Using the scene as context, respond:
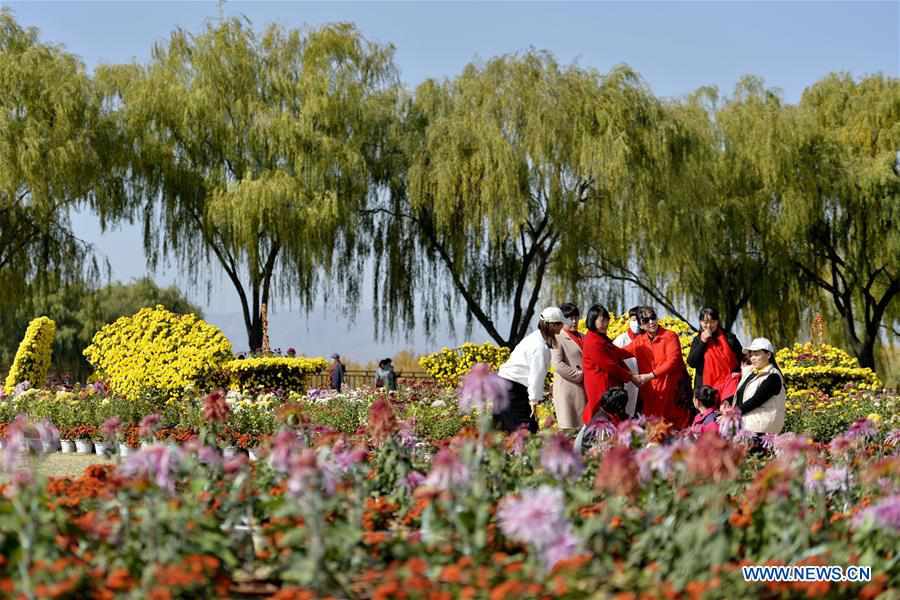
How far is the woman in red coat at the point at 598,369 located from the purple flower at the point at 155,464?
4142mm

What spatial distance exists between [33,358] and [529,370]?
1293 centimetres

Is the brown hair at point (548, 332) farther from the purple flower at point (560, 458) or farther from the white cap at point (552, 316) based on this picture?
the purple flower at point (560, 458)

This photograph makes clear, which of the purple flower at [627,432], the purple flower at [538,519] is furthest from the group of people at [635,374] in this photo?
the purple flower at [538,519]

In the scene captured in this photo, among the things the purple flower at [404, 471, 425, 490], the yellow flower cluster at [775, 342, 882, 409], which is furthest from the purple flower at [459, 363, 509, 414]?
the yellow flower cluster at [775, 342, 882, 409]

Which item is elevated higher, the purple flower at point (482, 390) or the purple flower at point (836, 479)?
the purple flower at point (482, 390)

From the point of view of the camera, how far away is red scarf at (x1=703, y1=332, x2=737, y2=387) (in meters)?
9.18

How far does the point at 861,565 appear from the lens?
4.36 metres

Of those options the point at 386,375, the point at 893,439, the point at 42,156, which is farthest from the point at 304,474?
the point at 42,156

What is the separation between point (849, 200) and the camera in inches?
1027

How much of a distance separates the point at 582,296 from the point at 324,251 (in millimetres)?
5430

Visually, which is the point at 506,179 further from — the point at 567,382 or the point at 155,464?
the point at 155,464

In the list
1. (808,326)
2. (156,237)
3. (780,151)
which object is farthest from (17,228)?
(808,326)

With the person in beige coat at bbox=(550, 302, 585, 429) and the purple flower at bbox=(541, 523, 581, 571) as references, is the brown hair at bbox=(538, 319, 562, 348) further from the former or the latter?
the purple flower at bbox=(541, 523, 581, 571)

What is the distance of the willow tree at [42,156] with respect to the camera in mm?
21547
